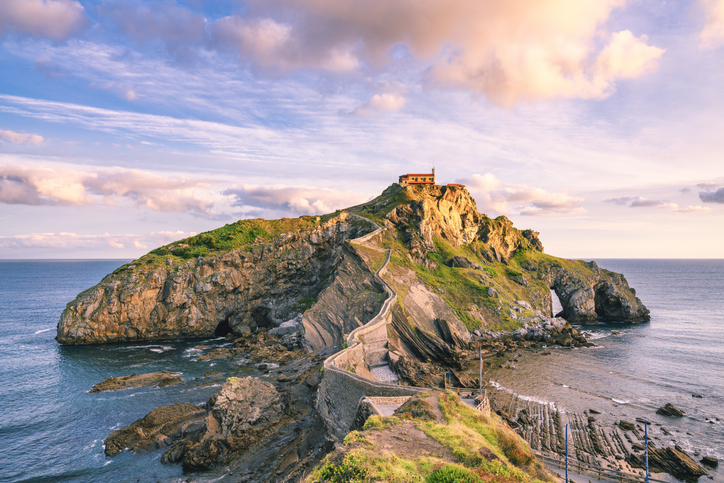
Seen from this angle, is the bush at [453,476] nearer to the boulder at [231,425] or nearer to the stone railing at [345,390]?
the stone railing at [345,390]

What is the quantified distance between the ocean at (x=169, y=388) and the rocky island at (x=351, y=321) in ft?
12.2

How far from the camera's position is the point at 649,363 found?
60.6 metres

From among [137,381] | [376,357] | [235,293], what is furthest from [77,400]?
[376,357]

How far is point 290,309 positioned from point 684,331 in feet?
283

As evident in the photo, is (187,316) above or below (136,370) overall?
above

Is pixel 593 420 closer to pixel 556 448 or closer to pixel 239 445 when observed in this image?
pixel 556 448

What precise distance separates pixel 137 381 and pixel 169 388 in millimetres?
5252

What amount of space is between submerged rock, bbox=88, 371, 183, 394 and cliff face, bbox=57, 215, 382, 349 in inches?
824

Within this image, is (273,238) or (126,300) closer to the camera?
(126,300)

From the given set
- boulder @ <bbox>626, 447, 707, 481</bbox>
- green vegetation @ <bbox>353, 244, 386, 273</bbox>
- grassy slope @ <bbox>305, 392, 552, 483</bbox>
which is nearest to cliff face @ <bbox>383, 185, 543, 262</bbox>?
green vegetation @ <bbox>353, 244, 386, 273</bbox>

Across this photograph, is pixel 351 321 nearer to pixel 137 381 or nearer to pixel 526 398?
pixel 526 398

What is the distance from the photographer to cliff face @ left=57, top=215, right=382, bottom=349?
6738cm

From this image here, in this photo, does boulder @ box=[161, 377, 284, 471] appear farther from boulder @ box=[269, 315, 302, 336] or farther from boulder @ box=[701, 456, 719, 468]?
boulder @ box=[701, 456, 719, 468]

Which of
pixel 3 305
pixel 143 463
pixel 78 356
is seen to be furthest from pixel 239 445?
pixel 3 305
